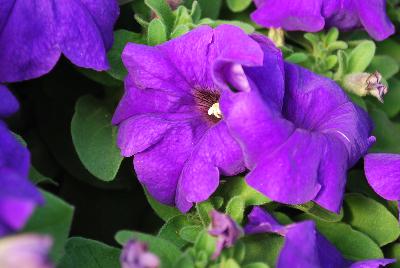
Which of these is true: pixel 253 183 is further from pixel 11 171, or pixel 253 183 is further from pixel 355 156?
pixel 11 171

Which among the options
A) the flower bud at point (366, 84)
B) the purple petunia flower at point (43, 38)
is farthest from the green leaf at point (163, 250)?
the flower bud at point (366, 84)

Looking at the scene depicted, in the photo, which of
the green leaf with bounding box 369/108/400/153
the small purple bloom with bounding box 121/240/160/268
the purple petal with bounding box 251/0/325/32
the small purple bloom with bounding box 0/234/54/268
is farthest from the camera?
the green leaf with bounding box 369/108/400/153

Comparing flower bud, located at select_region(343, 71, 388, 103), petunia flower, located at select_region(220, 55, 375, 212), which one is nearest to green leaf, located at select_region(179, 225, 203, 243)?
petunia flower, located at select_region(220, 55, 375, 212)

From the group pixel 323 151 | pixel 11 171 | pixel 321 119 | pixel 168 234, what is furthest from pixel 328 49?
pixel 11 171

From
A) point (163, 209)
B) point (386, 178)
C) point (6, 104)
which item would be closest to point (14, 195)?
point (6, 104)

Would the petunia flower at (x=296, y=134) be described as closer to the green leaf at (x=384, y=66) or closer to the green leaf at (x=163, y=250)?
the green leaf at (x=163, y=250)

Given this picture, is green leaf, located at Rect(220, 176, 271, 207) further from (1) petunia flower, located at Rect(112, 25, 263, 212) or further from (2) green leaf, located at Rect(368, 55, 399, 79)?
(2) green leaf, located at Rect(368, 55, 399, 79)
